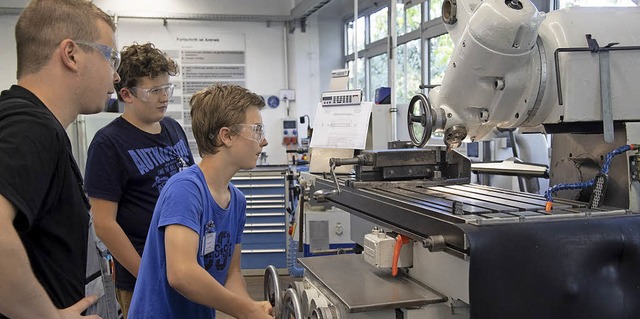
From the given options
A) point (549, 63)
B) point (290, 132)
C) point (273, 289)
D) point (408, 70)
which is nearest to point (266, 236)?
point (408, 70)

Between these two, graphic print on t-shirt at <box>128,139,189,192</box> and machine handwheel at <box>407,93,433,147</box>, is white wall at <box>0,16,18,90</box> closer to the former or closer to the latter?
graphic print on t-shirt at <box>128,139,189,192</box>

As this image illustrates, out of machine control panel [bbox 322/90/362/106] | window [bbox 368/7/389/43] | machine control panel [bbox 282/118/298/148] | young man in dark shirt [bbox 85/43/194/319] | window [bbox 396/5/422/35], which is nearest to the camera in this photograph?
young man in dark shirt [bbox 85/43/194/319]

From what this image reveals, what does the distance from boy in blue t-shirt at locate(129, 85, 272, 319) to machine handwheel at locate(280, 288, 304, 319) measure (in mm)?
63

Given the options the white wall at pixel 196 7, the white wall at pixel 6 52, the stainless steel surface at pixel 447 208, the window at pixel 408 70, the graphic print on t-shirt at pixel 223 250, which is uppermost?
the white wall at pixel 196 7

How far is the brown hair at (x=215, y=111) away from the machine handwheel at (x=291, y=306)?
0.41 meters

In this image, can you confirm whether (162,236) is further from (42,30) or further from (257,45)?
(257,45)

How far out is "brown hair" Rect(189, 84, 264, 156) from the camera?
48.3 inches

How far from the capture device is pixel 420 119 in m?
1.44

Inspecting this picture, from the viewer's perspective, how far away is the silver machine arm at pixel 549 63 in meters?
1.16

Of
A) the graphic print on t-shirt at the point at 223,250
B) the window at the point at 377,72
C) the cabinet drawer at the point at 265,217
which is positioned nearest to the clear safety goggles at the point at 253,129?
the graphic print on t-shirt at the point at 223,250

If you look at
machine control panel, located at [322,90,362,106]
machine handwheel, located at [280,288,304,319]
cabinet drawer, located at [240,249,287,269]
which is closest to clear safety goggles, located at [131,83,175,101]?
machine handwheel, located at [280,288,304,319]

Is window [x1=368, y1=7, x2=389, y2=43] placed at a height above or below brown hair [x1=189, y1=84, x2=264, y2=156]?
above

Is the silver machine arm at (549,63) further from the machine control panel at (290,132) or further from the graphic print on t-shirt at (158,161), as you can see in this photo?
the machine control panel at (290,132)

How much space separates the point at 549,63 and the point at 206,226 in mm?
913
